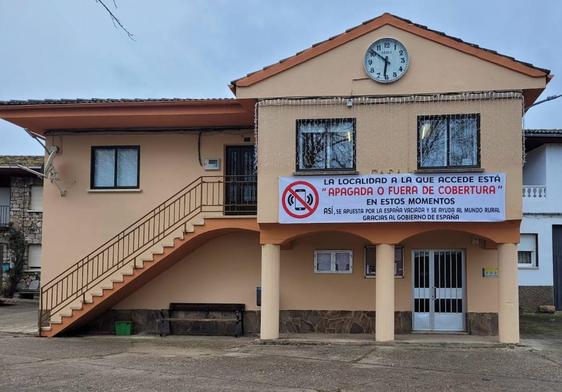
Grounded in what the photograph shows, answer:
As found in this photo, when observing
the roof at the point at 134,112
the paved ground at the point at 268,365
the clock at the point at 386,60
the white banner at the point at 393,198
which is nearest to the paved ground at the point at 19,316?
the paved ground at the point at 268,365

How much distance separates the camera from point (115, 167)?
1698 cm

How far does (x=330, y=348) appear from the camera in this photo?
13.4 meters

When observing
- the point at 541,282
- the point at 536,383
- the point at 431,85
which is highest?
the point at 431,85

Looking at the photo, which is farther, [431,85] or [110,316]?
[110,316]

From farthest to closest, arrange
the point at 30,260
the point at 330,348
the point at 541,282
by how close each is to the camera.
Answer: the point at 30,260
the point at 541,282
the point at 330,348

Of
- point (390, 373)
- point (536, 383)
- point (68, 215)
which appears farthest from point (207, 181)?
point (536, 383)

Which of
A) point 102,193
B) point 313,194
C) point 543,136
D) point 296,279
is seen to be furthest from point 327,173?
point 543,136

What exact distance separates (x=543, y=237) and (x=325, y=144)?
A: 11.4 m

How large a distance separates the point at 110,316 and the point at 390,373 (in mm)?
8935

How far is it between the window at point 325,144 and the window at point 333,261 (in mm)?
2689

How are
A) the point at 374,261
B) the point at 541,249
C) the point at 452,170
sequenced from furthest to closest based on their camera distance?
the point at 541,249, the point at 374,261, the point at 452,170

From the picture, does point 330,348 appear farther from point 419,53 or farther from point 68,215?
point 68,215

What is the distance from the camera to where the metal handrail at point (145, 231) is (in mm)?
16203

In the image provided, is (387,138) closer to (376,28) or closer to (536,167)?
(376,28)
